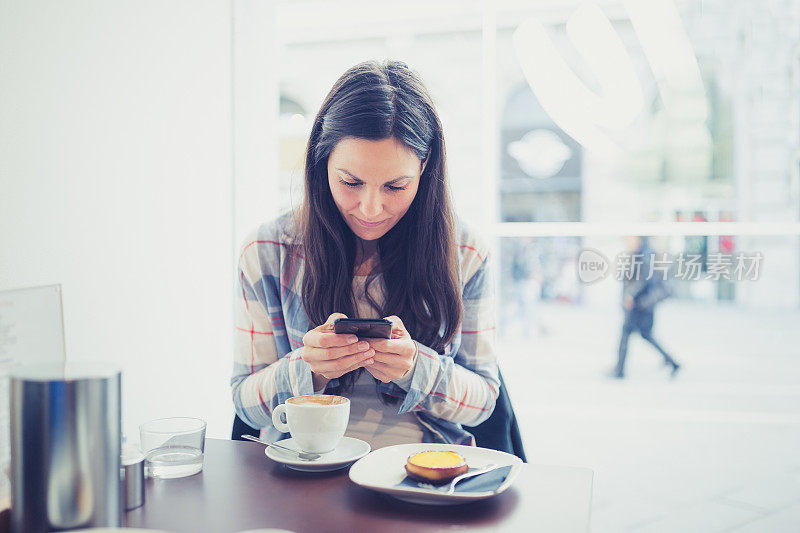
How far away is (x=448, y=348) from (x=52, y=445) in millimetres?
949

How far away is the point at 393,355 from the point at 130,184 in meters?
0.91

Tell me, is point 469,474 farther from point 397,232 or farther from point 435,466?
point 397,232

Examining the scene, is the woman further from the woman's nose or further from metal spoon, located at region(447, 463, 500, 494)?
metal spoon, located at region(447, 463, 500, 494)

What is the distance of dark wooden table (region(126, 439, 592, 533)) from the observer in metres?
0.78

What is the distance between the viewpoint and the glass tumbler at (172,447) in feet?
3.10

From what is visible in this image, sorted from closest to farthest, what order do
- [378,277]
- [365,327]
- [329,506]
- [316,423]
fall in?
[329,506] < [316,423] < [365,327] < [378,277]

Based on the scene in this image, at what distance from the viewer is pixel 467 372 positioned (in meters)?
1.37

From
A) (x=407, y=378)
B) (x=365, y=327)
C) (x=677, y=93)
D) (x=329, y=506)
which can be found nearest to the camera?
(x=329, y=506)

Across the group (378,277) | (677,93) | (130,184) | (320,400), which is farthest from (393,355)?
(677,93)

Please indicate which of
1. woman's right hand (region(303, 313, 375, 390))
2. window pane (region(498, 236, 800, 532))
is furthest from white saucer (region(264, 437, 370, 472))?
window pane (region(498, 236, 800, 532))

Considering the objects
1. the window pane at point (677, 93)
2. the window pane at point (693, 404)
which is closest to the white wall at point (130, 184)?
the window pane at point (677, 93)

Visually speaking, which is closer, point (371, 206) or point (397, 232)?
point (371, 206)

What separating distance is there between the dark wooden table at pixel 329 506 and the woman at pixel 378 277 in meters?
0.32

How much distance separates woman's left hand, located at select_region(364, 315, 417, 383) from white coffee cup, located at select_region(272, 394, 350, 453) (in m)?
0.20
